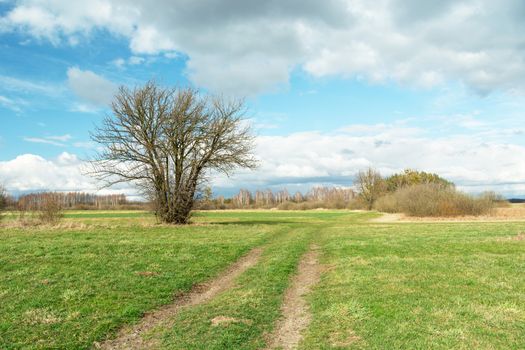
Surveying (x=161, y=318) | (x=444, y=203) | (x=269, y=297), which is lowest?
(x=161, y=318)

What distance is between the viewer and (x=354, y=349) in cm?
725

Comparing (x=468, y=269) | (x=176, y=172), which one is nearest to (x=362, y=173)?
(x=176, y=172)

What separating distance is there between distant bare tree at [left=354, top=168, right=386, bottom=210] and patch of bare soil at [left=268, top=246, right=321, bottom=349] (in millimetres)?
94298

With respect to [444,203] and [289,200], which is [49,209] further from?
→ [289,200]

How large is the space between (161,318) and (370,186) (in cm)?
10220

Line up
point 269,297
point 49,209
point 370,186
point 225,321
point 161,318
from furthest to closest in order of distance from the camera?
point 370,186, point 49,209, point 269,297, point 161,318, point 225,321

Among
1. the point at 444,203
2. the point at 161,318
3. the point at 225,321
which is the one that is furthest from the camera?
the point at 444,203

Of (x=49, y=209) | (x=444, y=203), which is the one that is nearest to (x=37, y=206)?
(x=49, y=209)

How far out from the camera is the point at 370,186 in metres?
107

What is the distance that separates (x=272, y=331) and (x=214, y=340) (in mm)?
1314

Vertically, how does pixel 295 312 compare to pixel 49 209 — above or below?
below

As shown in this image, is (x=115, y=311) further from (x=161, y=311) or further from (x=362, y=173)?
(x=362, y=173)

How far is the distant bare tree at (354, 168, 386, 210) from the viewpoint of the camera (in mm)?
106438

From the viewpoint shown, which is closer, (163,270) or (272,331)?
(272,331)
